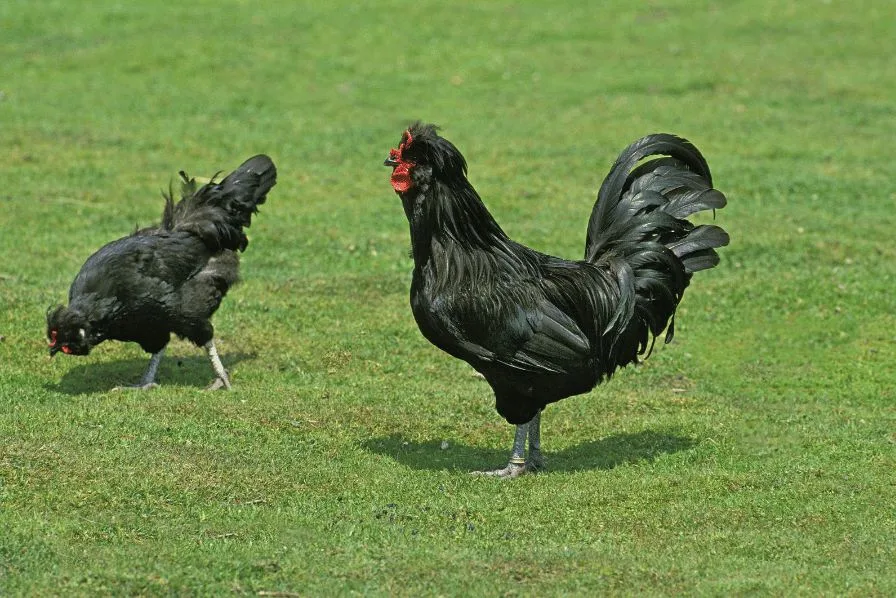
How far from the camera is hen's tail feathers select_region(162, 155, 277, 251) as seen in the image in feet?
46.2

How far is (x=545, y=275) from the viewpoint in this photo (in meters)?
11.1

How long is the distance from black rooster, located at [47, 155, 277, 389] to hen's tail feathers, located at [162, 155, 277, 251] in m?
0.01

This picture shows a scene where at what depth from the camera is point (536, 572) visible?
8.80m

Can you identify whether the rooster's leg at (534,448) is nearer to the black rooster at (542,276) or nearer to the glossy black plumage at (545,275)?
the black rooster at (542,276)

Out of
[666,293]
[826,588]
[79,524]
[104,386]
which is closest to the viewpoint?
[826,588]

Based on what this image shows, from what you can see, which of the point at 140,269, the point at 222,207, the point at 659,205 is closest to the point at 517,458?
the point at 659,205

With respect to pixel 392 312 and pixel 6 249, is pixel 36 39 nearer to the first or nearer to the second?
pixel 6 249

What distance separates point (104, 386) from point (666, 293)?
20.3ft

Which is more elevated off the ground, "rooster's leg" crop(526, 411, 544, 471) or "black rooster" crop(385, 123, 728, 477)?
"black rooster" crop(385, 123, 728, 477)

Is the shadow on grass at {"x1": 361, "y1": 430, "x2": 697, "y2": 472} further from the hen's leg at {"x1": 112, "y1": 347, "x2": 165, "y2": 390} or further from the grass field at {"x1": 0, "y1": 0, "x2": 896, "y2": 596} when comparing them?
the hen's leg at {"x1": 112, "y1": 347, "x2": 165, "y2": 390}

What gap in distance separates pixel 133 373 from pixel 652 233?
20.4 feet

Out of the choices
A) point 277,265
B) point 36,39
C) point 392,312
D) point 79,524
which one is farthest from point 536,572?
Answer: point 36,39

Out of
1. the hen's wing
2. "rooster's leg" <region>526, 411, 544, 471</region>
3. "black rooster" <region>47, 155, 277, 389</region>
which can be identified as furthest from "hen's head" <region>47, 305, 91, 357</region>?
"rooster's leg" <region>526, 411, 544, 471</region>

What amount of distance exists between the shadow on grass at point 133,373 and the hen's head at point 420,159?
4.52 m
